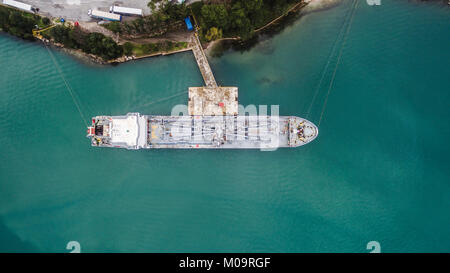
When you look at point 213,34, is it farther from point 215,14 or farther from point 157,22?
point 157,22

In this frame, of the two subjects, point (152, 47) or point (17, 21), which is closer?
point (17, 21)

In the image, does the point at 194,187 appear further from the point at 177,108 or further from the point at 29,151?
the point at 29,151

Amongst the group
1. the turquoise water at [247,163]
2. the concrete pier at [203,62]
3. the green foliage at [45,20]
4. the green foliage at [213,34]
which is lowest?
the turquoise water at [247,163]

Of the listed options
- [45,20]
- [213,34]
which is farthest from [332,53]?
[45,20]

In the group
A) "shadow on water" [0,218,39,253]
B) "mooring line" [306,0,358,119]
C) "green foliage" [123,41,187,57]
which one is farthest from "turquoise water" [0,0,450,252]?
"green foliage" [123,41,187,57]

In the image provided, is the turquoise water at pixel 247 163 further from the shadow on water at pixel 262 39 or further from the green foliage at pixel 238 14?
the green foliage at pixel 238 14

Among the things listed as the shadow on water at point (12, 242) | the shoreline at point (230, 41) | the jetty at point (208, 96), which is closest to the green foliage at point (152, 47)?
the shoreline at point (230, 41)

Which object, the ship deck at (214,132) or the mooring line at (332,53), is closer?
the ship deck at (214,132)
